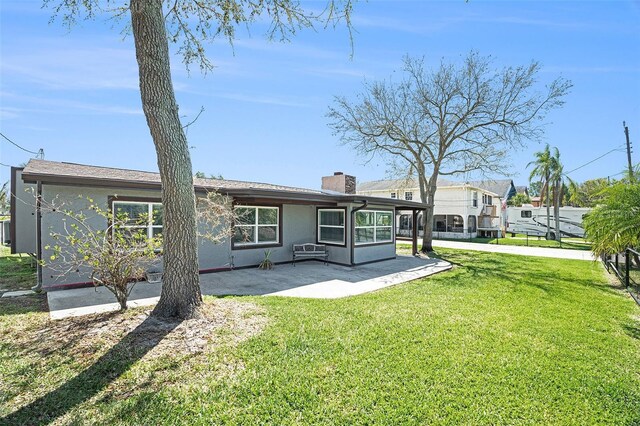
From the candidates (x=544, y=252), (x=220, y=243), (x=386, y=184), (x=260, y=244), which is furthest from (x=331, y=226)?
(x=386, y=184)

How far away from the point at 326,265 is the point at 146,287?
6107mm

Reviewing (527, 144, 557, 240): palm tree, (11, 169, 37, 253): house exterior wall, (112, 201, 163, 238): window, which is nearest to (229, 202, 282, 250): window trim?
(112, 201, 163, 238): window

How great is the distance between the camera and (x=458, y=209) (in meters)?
28.6

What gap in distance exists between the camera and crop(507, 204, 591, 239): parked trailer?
97.6 ft

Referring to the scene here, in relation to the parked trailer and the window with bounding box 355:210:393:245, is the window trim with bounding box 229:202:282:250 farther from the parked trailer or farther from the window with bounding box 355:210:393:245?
the parked trailer

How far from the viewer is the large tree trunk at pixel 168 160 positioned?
476cm

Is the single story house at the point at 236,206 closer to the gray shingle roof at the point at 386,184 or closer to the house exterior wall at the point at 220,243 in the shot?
the house exterior wall at the point at 220,243

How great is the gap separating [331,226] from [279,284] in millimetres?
4447

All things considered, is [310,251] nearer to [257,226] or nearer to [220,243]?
[257,226]

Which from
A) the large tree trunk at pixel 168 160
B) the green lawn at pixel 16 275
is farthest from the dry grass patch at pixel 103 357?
the green lawn at pixel 16 275

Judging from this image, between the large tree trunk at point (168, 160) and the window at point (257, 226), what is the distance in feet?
16.4

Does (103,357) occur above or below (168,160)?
below

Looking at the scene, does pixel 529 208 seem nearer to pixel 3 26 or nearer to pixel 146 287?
pixel 146 287

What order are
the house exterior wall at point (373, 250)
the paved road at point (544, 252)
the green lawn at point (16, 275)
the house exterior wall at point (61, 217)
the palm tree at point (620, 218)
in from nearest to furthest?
the palm tree at point (620, 218), the house exterior wall at point (61, 217), the green lawn at point (16, 275), the house exterior wall at point (373, 250), the paved road at point (544, 252)
